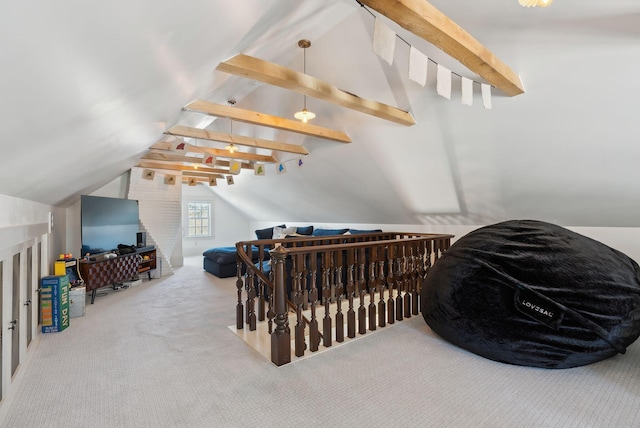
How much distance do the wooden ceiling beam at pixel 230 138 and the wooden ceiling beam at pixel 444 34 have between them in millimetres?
2998

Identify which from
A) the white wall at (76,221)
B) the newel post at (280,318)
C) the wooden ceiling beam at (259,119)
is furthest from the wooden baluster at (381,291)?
the white wall at (76,221)

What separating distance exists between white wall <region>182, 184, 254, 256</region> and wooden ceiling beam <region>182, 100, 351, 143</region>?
→ 20.8 feet

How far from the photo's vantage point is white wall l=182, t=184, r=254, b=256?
359 inches

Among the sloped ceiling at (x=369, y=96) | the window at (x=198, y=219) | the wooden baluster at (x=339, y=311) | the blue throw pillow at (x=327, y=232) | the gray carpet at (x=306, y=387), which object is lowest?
the gray carpet at (x=306, y=387)

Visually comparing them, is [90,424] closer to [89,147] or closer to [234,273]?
[89,147]

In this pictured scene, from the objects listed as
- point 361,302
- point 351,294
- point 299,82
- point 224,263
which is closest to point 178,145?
point 224,263

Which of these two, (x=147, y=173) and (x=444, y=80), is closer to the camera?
(x=444, y=80)

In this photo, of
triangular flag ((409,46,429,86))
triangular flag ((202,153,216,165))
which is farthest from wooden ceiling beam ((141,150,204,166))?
triangular flag ((409,46,429,86))

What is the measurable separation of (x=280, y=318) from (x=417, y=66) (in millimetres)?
2182

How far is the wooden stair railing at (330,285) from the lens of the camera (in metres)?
2.35

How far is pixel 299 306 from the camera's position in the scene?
97.0 inches

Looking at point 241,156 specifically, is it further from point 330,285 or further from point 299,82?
point 330,285

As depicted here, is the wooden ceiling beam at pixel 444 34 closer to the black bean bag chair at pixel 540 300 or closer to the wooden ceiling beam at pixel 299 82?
the wooden ceiling beam at pixel 299 82

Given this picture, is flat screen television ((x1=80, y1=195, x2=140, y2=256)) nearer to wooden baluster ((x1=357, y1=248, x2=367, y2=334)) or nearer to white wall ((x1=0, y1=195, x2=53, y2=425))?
white wall ((x1=0, y1=195, x2=53, y2=425))
